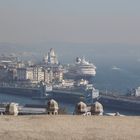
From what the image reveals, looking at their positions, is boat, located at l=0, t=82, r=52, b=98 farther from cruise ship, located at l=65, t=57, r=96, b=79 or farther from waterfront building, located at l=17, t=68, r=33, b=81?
cruise ship, located at l=65, t=57, r=96, b=79

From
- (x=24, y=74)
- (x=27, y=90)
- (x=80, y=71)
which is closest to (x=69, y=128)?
(x=27, y=90)

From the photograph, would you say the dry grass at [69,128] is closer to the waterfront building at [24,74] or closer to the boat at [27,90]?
the boat at [27,90]

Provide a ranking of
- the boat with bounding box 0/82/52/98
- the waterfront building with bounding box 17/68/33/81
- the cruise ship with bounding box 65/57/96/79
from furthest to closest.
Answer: the cruise ship with bounding box 65/57/96/79, the waterfront building with bounding box 17/68/33/81, the boat with bounding box 0/82/52/98

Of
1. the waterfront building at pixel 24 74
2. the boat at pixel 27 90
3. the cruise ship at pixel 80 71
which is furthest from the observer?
the cruise ship at pixel 80 71

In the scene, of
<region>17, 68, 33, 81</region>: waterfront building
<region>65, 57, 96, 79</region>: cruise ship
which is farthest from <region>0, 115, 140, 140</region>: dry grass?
<region>65, 57, 96, 79</region>: cruise ship

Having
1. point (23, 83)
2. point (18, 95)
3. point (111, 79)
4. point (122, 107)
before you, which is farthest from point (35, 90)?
point (111, 79)

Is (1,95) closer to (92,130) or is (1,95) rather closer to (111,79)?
(111,79)

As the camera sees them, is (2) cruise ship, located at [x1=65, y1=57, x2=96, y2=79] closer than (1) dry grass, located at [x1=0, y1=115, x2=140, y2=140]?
No

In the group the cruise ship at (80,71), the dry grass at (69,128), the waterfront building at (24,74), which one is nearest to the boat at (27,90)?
the waterfront building at (24,74)

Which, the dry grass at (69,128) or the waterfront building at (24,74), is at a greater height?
the waterfront building at (24,74)
